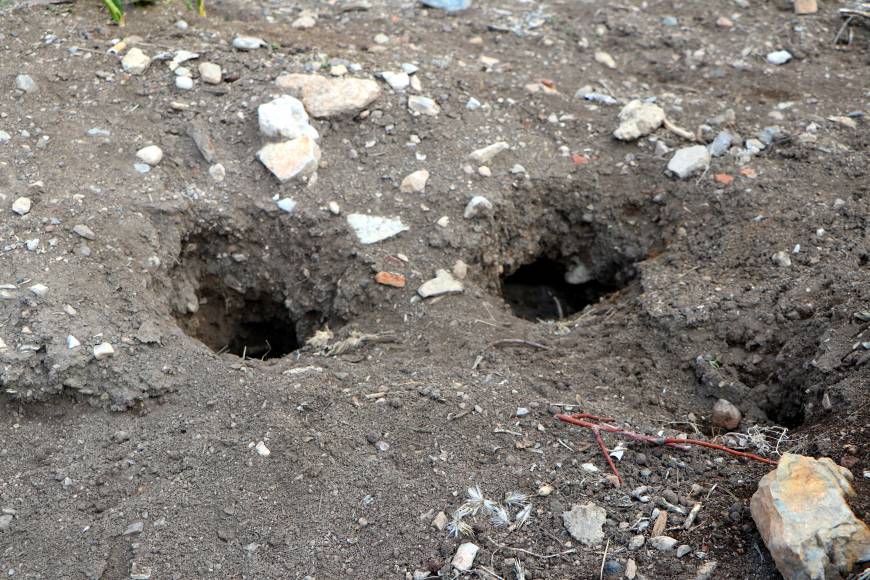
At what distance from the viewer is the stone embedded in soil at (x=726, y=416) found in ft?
8.88

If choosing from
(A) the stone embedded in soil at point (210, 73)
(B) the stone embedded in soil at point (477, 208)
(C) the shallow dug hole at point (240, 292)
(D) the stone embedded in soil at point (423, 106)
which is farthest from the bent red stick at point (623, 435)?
(A) the stone embedded in soil at point (210, 73)

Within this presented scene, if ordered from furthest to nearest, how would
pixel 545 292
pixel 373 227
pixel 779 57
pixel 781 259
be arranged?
1. pixel 779 57
2. pixel 545 292
3. pixel 373 227
4. pixel 781 259

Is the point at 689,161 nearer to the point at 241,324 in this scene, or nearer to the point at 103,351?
the point at 241,324

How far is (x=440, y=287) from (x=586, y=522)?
1221 mm

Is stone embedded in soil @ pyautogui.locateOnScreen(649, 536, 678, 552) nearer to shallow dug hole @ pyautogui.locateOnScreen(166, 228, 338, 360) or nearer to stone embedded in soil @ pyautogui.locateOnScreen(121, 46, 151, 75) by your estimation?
shallow dug hole @ pyautogui.locateOnScreen(166, 228, 338, 360)

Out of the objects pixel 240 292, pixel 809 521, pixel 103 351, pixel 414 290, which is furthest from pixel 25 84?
pixel 809 521

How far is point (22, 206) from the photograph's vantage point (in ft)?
10.5

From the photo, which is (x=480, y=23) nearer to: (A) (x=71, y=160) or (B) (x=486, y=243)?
(B) (x=486, y=243)

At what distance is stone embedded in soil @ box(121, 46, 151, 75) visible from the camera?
3.81m

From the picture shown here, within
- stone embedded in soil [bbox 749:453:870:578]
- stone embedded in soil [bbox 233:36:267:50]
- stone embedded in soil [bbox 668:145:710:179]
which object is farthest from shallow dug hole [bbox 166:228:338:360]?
stone embedded in soil [bbox 749:453:870:578]

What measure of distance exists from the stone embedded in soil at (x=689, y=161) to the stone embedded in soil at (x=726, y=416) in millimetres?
1169

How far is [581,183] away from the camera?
3.64 metres

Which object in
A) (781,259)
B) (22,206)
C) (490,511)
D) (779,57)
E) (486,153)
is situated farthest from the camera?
(779,57)

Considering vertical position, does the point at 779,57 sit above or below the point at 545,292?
above
